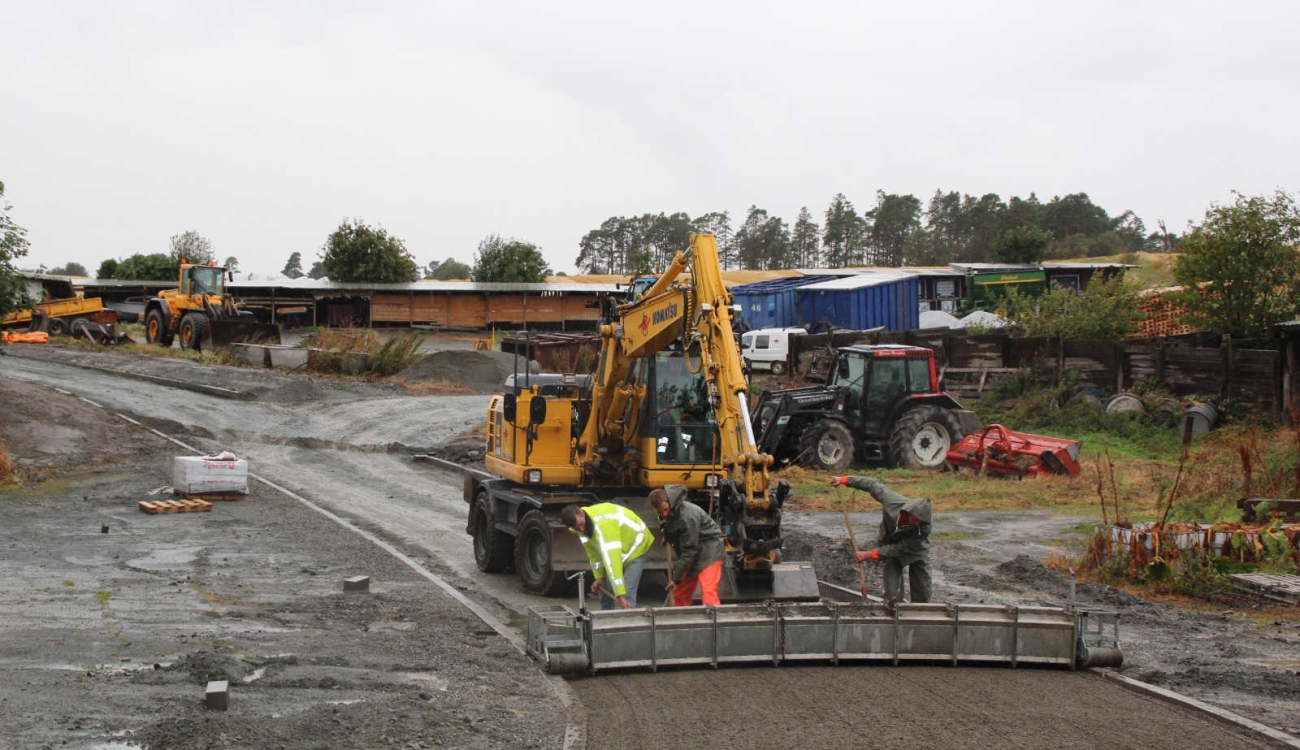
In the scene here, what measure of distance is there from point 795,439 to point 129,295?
4555 centimetres

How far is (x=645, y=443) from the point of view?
13555 millimetres

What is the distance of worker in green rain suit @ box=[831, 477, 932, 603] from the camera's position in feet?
35.6

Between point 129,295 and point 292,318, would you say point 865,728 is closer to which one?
point 292,318

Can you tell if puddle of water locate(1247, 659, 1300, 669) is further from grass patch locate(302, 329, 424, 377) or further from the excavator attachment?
grass patch locate(302, 329, 424, 377)

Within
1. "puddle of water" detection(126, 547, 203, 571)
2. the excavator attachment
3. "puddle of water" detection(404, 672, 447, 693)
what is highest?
the excavator attachment

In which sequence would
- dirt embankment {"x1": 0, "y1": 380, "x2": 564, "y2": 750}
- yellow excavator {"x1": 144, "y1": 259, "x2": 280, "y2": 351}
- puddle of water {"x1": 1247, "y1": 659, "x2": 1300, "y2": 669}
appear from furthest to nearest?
yellow excavator {"x1": 144, "y1": 259, "x2": 280, "y2": 351} < puddle of water {"x1": 1247, "y1": 659, "x2": 1300, "y2": 669} < dirt embankment {"x1": 0, "y1": 380, "x2": 564, "y2": 750}

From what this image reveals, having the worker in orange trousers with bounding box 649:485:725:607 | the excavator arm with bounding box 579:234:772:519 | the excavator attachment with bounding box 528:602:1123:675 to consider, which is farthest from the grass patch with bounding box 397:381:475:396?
the excavator attachment with bounding box 528:602:1123:675

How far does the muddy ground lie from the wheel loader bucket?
1775cm

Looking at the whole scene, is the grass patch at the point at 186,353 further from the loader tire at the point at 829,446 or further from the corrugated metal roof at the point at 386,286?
the loader tire at the point at 829,446

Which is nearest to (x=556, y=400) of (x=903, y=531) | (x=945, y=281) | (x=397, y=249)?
(x=903, y=531)

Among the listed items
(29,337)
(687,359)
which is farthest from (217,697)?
(29,337)

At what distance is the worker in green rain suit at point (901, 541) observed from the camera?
427 inches

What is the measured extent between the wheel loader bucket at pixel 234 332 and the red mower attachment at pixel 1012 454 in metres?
25.3

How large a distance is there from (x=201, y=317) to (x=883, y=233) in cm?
7596
